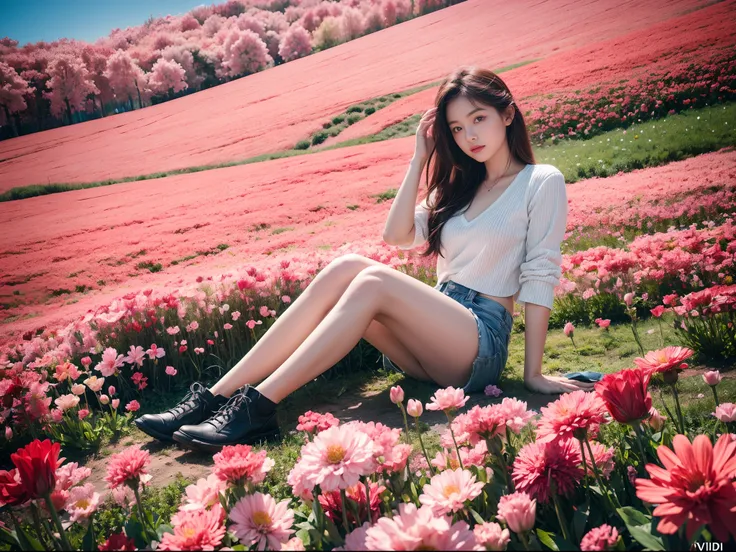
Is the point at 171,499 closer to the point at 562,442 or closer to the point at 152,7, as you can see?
the point at 562,442

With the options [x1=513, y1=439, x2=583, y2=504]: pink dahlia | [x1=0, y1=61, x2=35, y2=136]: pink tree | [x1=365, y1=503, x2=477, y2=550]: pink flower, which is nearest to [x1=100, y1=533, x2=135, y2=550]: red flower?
[x1=365, y1=503, x2=477, y2=550]: pink flower

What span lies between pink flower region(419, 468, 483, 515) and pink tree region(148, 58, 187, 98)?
4.49 metres

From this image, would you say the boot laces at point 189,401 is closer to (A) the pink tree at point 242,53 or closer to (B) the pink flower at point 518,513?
(B) the pink flower at point 518,513

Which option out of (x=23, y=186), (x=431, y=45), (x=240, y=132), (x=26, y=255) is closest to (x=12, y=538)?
(x=26, y=255)

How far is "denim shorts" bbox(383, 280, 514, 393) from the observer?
218cm

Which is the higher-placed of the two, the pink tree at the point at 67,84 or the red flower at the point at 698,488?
the pink tree at the point at 67,84

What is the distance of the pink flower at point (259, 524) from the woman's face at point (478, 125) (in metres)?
1.76

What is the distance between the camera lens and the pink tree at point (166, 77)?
4.59m

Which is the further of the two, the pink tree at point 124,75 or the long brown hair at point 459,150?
the pink tree at point 124,75

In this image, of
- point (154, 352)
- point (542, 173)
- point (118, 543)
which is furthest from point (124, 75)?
point (118, 543)

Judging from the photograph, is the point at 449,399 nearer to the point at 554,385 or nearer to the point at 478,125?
the point at 554,385

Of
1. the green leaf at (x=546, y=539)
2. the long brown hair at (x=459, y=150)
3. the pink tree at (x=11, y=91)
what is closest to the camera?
the green leaf at (x=546, y=539)

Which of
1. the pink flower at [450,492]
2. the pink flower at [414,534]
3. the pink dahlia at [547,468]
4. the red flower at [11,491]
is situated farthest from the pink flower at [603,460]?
the red flower at [11,491]

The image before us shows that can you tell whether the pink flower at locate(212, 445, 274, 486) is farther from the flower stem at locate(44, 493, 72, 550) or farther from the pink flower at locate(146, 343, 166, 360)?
the pink flower at locate(146, 343, 166, 360)
